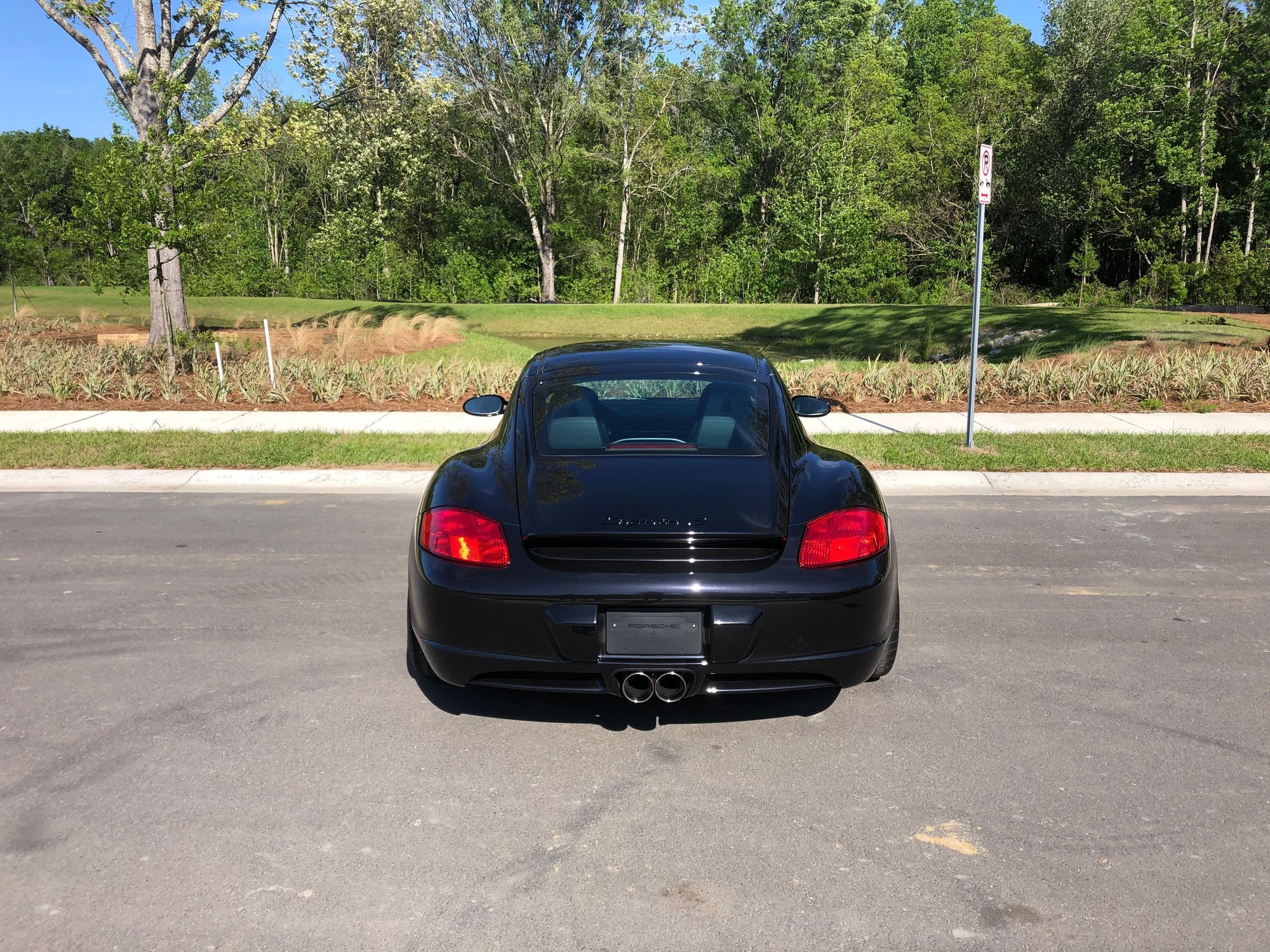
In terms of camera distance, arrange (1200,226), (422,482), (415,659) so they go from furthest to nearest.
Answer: (1200,226), (422,482), (415,659)

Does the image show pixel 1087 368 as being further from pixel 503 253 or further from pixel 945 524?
pixel 503 253

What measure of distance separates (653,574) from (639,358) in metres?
1.66

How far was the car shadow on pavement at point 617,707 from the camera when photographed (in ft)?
14.2

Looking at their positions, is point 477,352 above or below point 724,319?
below

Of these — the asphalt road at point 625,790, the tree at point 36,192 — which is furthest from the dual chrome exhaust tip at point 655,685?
the tree at point 36,192

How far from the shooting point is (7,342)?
18.8 metres

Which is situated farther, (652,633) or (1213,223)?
(1213,223)

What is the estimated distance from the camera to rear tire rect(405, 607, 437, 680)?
445 cm

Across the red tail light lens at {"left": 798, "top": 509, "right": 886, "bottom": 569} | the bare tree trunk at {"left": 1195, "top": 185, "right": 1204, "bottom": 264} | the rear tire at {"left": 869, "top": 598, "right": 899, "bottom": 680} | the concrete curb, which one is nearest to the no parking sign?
the concrete curb

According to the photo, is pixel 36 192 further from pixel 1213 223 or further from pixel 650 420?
pixel 650 420

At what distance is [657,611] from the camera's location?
3750 millimetres

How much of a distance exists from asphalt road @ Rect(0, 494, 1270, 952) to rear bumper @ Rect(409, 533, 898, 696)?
347 millimetres

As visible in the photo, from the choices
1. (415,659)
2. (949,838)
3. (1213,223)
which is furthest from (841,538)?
(1213,223)

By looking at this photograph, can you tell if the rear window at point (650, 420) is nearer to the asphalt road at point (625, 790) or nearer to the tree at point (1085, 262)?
the asphalt road at point (625, 790)
